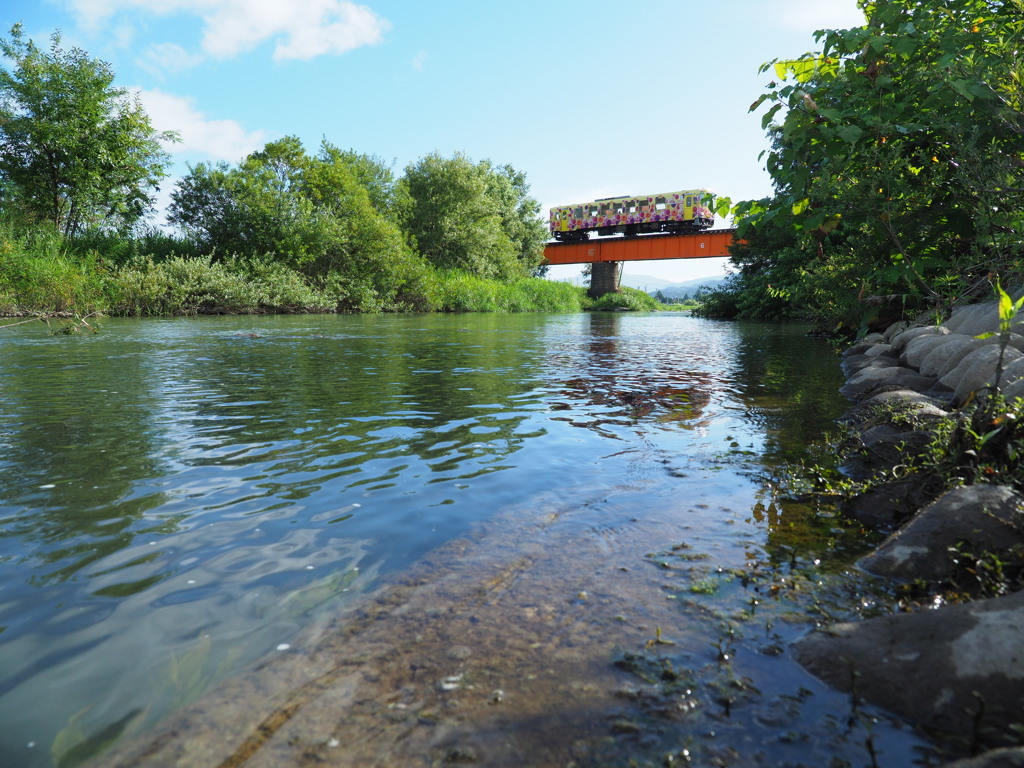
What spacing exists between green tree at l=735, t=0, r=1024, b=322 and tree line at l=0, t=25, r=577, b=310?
1001 inches

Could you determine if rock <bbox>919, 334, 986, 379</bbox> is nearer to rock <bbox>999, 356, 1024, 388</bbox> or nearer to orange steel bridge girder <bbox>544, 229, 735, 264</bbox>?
rock <bbox>999, 356, 1024, 388</bbox>

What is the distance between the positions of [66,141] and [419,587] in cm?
3690

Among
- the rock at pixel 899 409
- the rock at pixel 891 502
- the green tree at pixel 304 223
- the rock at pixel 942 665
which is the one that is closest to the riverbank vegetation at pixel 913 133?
the rock at pixel 899 409

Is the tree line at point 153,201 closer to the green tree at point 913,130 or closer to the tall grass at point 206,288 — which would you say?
the tall grass at point 206,288

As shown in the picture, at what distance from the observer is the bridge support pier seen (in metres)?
54.6

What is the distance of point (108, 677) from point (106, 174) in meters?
38.0

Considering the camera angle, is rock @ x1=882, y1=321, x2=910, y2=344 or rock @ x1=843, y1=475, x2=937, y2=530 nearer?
rock @ x1=843, y1=475, x2=937, y2=530

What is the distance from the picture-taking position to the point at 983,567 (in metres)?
2.38

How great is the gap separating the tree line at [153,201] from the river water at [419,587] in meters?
23.7

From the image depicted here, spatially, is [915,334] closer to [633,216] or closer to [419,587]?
[419,587]

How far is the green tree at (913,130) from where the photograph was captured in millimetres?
5410

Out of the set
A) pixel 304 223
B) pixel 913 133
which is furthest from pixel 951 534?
pixel 304 223

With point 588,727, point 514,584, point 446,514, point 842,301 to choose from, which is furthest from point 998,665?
point 842,301

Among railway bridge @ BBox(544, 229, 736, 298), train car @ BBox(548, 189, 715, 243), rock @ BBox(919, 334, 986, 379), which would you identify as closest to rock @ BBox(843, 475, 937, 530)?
rock @ BBox(919, 334, 986, 379)
